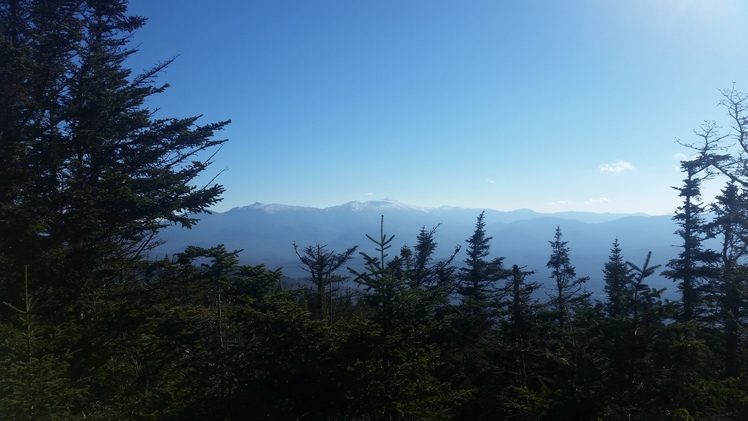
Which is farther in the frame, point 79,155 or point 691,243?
point 691,243

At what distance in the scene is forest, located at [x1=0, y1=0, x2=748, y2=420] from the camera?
226 inches

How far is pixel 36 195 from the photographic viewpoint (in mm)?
9836

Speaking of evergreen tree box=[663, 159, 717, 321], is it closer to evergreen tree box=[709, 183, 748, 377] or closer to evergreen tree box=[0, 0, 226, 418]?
evergreen tree box=[709, 183, 748, 377]

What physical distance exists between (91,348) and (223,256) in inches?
135

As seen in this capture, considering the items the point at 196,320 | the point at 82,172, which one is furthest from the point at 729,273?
the point at 82,172

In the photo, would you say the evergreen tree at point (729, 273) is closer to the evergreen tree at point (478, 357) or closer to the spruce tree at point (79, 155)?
the evergreen tree at point (478, 357)

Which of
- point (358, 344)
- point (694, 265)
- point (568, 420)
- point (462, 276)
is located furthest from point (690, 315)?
point (358, 344)

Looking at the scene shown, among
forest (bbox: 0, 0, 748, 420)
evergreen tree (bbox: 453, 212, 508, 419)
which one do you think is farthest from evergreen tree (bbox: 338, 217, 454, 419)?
evergreen tree (bbox: 453, 212, 508, 419)

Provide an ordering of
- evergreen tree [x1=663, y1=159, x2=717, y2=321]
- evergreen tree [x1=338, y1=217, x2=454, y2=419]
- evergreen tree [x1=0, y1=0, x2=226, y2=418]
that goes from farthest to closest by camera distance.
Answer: evergreen tree [x1=663, y1=159, x2=717, y2=321]
evergreen tree [x1=0, y1=0, x2=226, y2=418]
evergreen tree [x1=338, y1=217, x2=454, y2=419]

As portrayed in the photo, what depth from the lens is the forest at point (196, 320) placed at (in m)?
5.74

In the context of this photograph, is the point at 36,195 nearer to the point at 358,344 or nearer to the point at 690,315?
the point at 358,344

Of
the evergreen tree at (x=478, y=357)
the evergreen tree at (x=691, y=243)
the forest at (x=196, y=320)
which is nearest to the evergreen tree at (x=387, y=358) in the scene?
the forest at (x=196, y=320)

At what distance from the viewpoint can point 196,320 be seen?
8055 millimetres

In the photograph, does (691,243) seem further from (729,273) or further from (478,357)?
(478,357)
